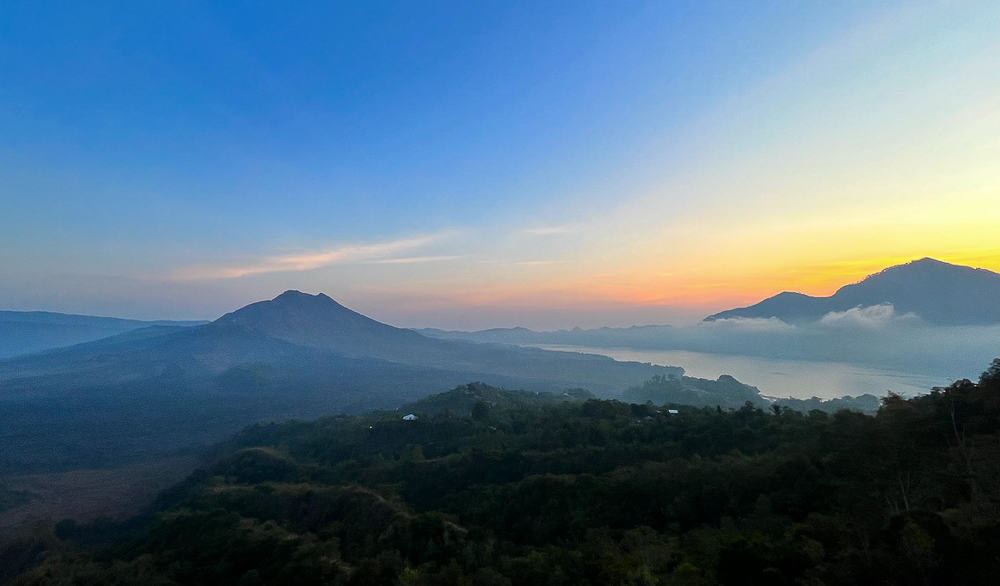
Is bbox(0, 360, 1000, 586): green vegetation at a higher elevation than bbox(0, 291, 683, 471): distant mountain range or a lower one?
higher

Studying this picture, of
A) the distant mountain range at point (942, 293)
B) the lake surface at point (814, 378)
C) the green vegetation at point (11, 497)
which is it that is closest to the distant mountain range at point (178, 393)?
the green vegetation at point (11, 497)

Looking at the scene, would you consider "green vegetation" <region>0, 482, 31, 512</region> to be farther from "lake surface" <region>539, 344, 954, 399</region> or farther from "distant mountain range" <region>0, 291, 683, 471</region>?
"lake surface" <region>539, 344, 954, 399</region>

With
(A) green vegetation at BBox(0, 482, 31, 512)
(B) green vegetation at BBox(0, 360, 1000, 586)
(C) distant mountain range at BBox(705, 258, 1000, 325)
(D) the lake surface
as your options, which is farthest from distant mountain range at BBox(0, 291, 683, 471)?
(C) distant mountain range at BBox(705, 258, 1000, 325)

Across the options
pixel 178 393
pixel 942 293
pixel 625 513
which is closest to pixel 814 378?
pixel 942 293

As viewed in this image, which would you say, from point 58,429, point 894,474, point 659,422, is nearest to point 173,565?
point 894,474

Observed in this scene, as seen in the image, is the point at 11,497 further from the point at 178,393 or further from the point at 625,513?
the point at 178,393

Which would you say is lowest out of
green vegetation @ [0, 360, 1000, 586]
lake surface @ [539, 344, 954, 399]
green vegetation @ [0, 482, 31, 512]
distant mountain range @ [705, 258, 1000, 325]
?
green vegetation @ [0, 482, 31, 512]

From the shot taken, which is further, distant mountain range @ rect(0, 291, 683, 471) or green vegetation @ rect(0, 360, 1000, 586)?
distant mountain range @ rect(0, 291, 683, 471)
